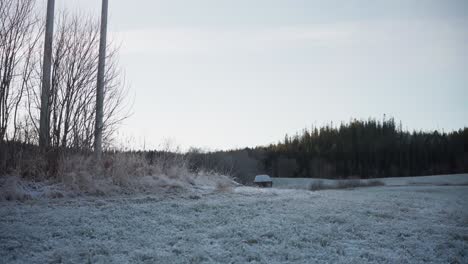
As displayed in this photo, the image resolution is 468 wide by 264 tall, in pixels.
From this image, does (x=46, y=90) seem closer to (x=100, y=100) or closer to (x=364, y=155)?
(x=100, y=100)

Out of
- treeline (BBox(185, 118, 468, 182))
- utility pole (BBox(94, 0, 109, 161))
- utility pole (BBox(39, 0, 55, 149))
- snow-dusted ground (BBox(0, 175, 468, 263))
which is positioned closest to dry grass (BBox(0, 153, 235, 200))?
utility pole (BBox(94, 0, 109, 161))

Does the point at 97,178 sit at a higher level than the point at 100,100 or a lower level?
lower

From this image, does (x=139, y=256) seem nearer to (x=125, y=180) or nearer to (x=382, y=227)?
(x=382, y=227)

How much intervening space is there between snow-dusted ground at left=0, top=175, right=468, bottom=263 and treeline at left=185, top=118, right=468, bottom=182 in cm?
3919

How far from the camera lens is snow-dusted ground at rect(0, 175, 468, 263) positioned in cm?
338

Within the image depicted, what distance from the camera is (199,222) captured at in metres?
4.70

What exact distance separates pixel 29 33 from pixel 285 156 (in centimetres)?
6340

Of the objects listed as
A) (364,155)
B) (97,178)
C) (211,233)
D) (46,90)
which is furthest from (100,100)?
(364,155)

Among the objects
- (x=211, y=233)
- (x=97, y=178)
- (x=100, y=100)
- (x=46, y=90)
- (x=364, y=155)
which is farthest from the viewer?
(x=364, y=155)

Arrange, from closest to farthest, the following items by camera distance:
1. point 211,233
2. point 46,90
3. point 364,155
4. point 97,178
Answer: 1. point 211,233
2. point 97,178
3. point 46,90
4. point 364,155

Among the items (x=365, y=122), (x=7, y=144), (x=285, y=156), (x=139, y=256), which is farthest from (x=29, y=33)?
(x=365, y=122)

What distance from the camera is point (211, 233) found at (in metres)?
4.18

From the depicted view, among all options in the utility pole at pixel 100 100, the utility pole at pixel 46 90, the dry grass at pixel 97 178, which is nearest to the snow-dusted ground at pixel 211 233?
the dry grass at pixel 97 178

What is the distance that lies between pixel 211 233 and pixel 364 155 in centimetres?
6069
